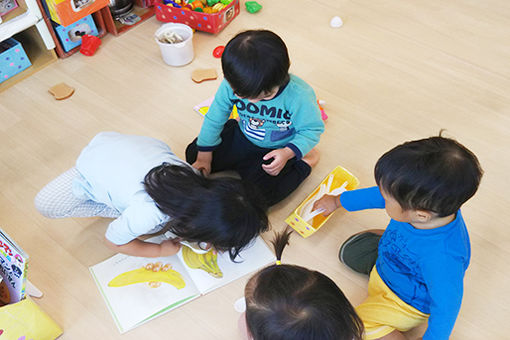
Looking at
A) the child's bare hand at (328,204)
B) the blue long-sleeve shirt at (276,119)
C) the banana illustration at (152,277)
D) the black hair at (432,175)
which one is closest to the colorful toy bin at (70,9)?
the blue long-sleeve shirt at (276,119)

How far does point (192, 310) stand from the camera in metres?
0.99

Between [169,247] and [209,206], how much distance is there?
0.31 meters

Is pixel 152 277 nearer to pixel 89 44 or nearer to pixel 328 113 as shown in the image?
pixel 328 113

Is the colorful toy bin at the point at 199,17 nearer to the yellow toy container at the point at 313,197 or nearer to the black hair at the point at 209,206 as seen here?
the yellow toy container at the point at 313,197

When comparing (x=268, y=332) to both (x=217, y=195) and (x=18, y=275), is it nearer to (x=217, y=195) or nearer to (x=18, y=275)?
(x=217, y=195)

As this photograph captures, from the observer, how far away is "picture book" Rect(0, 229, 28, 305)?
2.66 feet

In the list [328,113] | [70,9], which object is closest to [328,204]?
[328,113]

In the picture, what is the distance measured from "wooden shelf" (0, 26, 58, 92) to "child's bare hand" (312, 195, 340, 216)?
107 cm

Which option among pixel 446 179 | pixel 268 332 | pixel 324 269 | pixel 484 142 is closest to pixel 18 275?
pixel 268 332

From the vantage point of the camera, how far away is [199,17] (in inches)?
61.0

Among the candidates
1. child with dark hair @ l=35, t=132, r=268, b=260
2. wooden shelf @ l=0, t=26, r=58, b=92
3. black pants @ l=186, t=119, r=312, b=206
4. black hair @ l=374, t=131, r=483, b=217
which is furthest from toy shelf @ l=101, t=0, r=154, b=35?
black hair @ l=374, t=131, r=483, b=217

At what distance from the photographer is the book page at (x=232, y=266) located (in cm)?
101

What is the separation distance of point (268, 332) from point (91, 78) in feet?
3.88

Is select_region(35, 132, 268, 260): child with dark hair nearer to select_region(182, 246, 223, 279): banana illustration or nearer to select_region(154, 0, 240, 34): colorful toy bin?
select_region(182, 246, 223, 279): banana illustration
